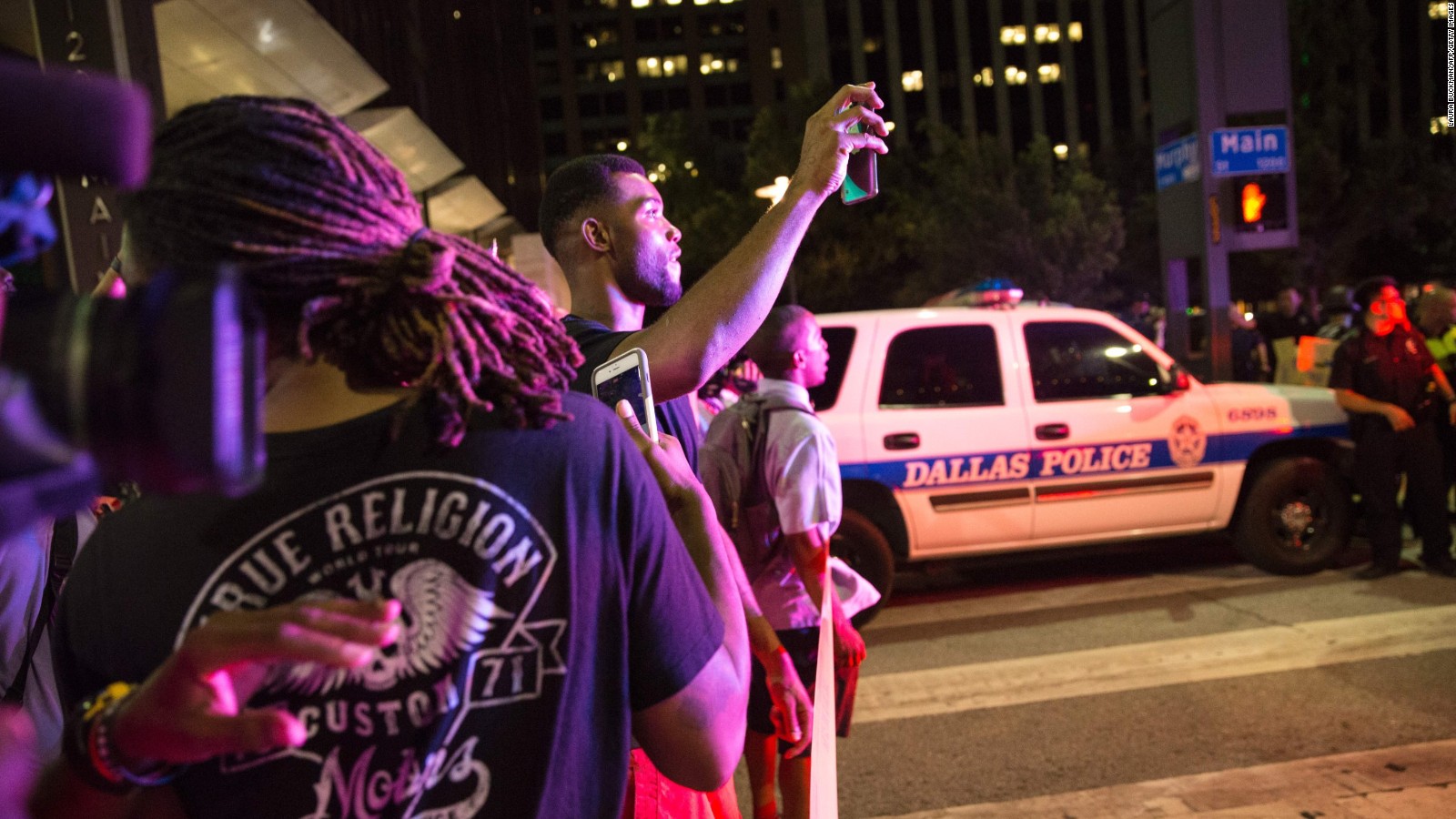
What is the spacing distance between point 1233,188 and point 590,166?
10295 millimetres

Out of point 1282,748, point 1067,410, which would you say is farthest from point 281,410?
point 1067,410

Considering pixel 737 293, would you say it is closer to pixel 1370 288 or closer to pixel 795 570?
pixel 795 570

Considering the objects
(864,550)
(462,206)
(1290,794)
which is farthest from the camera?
(462,206)

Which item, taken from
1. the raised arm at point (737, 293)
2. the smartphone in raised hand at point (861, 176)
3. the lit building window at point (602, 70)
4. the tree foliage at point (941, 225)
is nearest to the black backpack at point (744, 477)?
the smartphone in raised hand at point (861, 176)

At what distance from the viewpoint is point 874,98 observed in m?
2.22

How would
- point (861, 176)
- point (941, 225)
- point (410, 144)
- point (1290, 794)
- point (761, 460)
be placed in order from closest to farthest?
point (861, 176), point (761, 460), point (1290, 794), point (410, 144), point (941, 225)

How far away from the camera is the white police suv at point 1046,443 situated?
694 centimetres

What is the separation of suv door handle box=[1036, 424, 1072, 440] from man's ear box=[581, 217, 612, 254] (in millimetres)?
5145

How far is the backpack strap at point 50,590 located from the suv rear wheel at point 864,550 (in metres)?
4.72

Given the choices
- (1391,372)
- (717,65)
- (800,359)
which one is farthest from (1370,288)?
(717,65)

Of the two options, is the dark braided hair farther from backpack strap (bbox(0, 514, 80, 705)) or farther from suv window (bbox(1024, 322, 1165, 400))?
suv window (bbox(1024, 322, 1165, 400))

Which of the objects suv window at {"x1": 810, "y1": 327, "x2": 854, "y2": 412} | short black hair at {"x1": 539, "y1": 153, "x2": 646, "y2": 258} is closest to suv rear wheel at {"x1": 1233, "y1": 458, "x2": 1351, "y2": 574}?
suv window at {"x1": 810, "y1": 327, "x2": 854, "y2": 412}

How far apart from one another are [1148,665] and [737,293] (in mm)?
4504

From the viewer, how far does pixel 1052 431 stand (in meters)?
7.07
